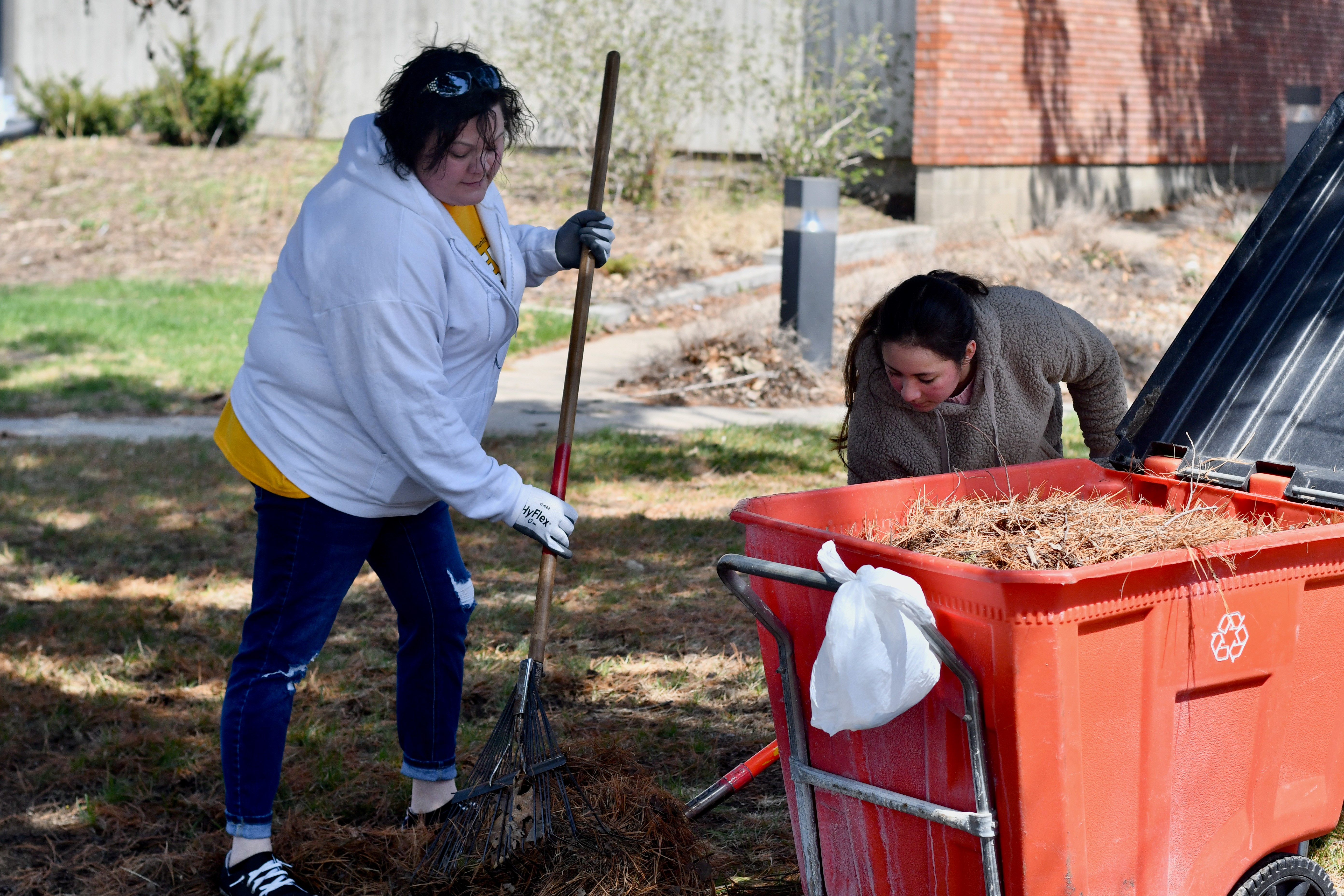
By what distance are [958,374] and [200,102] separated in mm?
16235

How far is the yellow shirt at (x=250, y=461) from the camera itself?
8.55 feet

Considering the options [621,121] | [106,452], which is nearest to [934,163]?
[621,121]

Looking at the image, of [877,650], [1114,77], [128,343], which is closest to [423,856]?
[877,650]

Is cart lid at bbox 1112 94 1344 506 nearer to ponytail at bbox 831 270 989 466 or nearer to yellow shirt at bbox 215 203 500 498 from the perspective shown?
ponytail at bbox 831 270 989 466

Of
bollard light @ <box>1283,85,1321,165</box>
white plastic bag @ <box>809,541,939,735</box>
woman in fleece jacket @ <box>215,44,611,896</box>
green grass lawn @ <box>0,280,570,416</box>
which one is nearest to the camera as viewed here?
white plastic bag @ <box>809,541,939,735</box>

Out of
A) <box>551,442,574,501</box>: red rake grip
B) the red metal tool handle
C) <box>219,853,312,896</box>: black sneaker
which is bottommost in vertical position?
<box>219,853,312,896</box>: black sneaker

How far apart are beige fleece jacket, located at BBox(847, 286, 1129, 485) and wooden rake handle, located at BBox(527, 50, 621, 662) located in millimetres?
705

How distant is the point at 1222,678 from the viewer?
2141mm

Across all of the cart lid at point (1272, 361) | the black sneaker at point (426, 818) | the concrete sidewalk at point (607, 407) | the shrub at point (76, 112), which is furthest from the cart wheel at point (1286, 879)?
the shrub at point (76, 112)

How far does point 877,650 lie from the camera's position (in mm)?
1964

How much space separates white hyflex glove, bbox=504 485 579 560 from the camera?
2.61 m

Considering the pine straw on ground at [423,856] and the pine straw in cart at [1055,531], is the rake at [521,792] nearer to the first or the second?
the pine straw on ground at [423,856]

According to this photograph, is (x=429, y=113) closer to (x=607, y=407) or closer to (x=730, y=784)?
(x=730, y=784)

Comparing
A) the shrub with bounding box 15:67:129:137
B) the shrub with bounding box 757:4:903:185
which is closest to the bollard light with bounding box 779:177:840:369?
the shrub with bounding box 757:4:903:185
